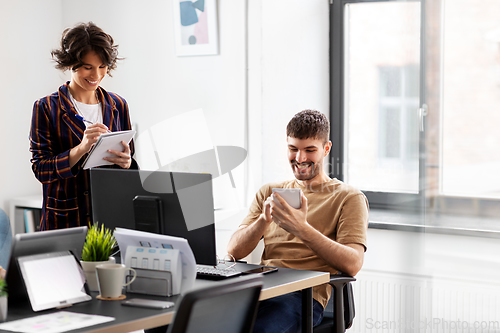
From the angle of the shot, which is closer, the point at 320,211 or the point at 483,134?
the point at 320,211

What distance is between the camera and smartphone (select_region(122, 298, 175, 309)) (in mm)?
1540

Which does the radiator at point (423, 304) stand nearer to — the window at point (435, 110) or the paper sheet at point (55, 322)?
the window at point (435, 110)

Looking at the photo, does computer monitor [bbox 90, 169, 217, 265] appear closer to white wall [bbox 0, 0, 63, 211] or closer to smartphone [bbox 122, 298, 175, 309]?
smartphone [bbox 122, 298, 175, 309]

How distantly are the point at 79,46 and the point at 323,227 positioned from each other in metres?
1.14

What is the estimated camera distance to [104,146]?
214 cm

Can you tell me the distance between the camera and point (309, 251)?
223 centimetres

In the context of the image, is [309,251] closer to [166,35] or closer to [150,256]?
[150,256]

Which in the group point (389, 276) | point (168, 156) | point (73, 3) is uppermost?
point (73, 3)

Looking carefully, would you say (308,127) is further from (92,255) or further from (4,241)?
(4,241)

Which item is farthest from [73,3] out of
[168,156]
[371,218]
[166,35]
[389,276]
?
[389,276]

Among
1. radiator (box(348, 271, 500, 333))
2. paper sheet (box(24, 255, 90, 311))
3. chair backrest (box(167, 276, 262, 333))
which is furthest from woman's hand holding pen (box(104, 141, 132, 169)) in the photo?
radiator (box(348, 271, 500, 333))

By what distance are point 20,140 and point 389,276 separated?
232 centimetres

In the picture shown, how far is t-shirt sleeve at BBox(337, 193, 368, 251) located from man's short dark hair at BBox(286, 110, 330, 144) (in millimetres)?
276

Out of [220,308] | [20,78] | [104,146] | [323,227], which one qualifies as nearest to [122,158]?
[104,146]
